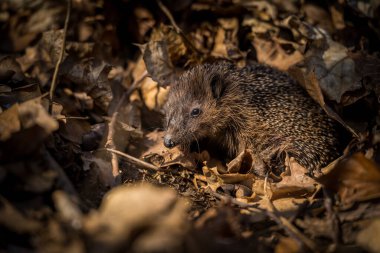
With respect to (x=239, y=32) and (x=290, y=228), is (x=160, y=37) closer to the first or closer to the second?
(x=239, y=32)

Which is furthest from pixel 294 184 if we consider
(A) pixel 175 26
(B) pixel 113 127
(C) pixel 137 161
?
(A) pixel 175 26

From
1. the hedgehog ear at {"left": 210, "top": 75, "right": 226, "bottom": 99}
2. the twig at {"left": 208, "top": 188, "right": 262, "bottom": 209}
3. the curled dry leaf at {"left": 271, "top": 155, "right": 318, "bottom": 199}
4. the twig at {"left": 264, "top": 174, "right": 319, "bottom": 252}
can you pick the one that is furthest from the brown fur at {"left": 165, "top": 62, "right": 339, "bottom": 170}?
the twig at {"left": 264, "top": 174, "right": 319, "bottom": 252}

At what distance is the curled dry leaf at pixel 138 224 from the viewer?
1.94m

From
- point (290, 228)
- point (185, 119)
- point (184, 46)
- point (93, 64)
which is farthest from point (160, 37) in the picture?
point (290, 228)

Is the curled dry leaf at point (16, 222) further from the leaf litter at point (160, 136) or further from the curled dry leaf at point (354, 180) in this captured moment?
the curled dry leaf at point (354, 180)

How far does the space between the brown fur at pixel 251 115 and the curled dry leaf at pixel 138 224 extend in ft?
7.81

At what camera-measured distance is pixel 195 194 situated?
150 inches

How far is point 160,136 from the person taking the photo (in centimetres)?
489

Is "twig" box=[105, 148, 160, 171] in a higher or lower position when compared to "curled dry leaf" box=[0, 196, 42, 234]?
lower

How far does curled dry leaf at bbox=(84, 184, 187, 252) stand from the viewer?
6.35 feet

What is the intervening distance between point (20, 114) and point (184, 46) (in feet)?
10.2

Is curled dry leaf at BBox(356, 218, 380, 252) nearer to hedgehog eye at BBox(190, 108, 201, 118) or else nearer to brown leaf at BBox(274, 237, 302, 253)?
brown leaf at BBox(274, 237, 302, 253)

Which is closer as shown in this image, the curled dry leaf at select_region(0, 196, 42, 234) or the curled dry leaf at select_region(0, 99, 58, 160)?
the curled dry leaf at select_region(0, 196, 42, 234)

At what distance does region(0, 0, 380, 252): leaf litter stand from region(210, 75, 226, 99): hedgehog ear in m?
0.76
